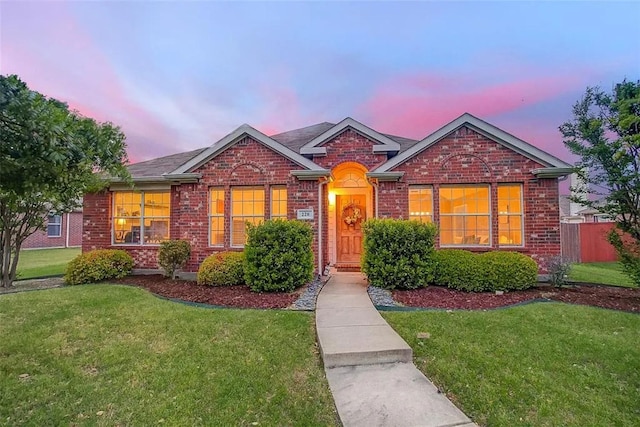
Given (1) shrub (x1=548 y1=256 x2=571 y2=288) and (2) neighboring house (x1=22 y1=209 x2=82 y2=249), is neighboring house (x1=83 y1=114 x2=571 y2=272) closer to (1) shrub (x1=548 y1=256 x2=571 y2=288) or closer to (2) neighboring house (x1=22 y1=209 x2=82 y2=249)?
(1) shrub (x1=548 y1=256 x2=571 y2=288)

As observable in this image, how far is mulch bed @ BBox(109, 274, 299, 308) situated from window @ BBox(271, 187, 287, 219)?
2.64 metres

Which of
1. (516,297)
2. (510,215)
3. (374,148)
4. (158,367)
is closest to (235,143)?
(374,148)

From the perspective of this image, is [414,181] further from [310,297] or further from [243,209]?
[243,209]

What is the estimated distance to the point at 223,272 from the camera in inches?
345

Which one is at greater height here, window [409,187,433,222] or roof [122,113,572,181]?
roof [122,113,572,181]

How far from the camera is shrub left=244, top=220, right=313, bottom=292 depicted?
8070mm

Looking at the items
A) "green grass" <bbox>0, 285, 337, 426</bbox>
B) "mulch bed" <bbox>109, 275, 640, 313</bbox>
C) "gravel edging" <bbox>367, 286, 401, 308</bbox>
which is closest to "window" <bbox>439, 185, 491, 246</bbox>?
"mulch bed" <bbox>109, 275, 640, 313</bbox>

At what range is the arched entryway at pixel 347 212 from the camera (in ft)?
38.6

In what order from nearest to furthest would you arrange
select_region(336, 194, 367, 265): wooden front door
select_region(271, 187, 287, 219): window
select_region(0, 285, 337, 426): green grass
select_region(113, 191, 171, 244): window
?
select_region(0, 285, 337, 426): green grass
select_region(271, 187, 287, 219): window
select_region(113, 191, 171, 244): window
select_region(336, 194, 367, 265): wooden front door

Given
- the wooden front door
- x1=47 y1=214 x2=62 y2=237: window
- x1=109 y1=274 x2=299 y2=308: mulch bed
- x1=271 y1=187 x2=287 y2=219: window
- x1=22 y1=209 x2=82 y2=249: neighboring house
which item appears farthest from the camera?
x1=47 y1=214 x2=62 y2=237: window

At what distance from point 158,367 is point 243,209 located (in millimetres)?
6500

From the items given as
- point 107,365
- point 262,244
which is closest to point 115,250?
point 262,244

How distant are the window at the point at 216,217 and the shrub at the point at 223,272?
1.48 m

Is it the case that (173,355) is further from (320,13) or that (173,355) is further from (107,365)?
(320,13)
